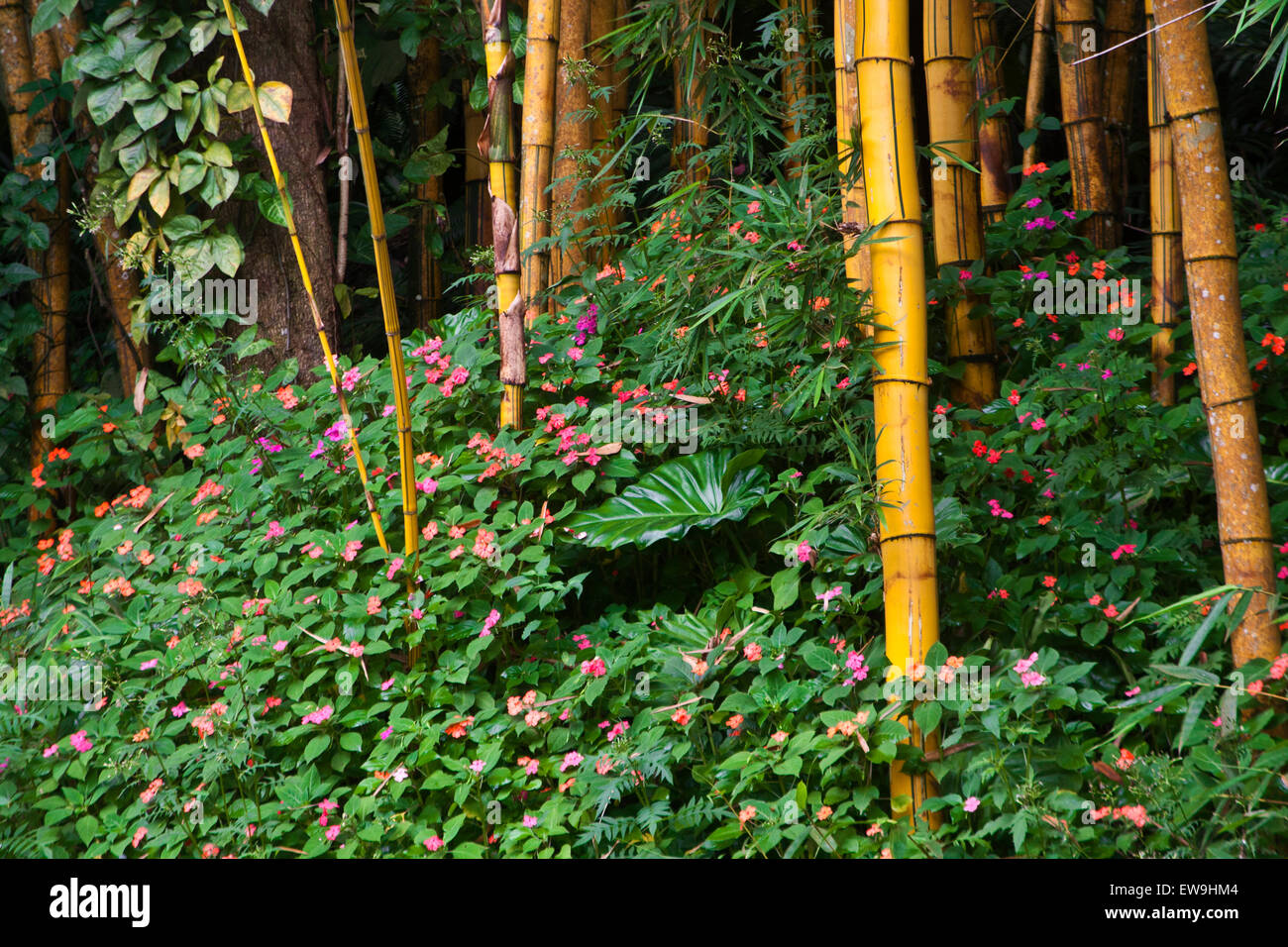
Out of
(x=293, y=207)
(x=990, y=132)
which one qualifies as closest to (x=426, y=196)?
(x=293, y=207)

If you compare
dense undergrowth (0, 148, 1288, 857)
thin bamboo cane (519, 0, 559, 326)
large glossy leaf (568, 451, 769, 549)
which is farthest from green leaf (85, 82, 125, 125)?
large glossy leaf (568, 451, 769, 549)

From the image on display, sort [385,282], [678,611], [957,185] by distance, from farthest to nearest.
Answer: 1. [957,185]
2. [678,611]
3. [385,282]

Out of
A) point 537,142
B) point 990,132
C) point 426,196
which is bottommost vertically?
point 537,142

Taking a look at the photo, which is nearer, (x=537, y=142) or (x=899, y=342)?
(x=899, y=342)

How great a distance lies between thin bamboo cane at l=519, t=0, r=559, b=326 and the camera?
2352 millimetres

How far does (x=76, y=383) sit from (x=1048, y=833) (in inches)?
131

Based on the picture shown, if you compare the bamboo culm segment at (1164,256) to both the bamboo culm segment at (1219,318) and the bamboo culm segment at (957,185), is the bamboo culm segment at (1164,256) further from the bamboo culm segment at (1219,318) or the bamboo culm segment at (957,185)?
the bamboo culm segment at (1219,318)

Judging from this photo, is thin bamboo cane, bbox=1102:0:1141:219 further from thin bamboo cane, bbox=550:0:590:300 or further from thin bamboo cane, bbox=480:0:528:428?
thin bamboo cane, bbox=480:0:528:428

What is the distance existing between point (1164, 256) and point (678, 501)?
122 cm

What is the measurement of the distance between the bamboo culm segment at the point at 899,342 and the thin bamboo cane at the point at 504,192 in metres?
0.81

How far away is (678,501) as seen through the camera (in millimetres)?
2086

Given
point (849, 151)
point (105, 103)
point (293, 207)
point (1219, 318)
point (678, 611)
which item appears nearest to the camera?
point (1219, 318)

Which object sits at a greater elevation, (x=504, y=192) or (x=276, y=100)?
(x=276, y=100)

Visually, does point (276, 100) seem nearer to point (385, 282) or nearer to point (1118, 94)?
point (385, 282)
